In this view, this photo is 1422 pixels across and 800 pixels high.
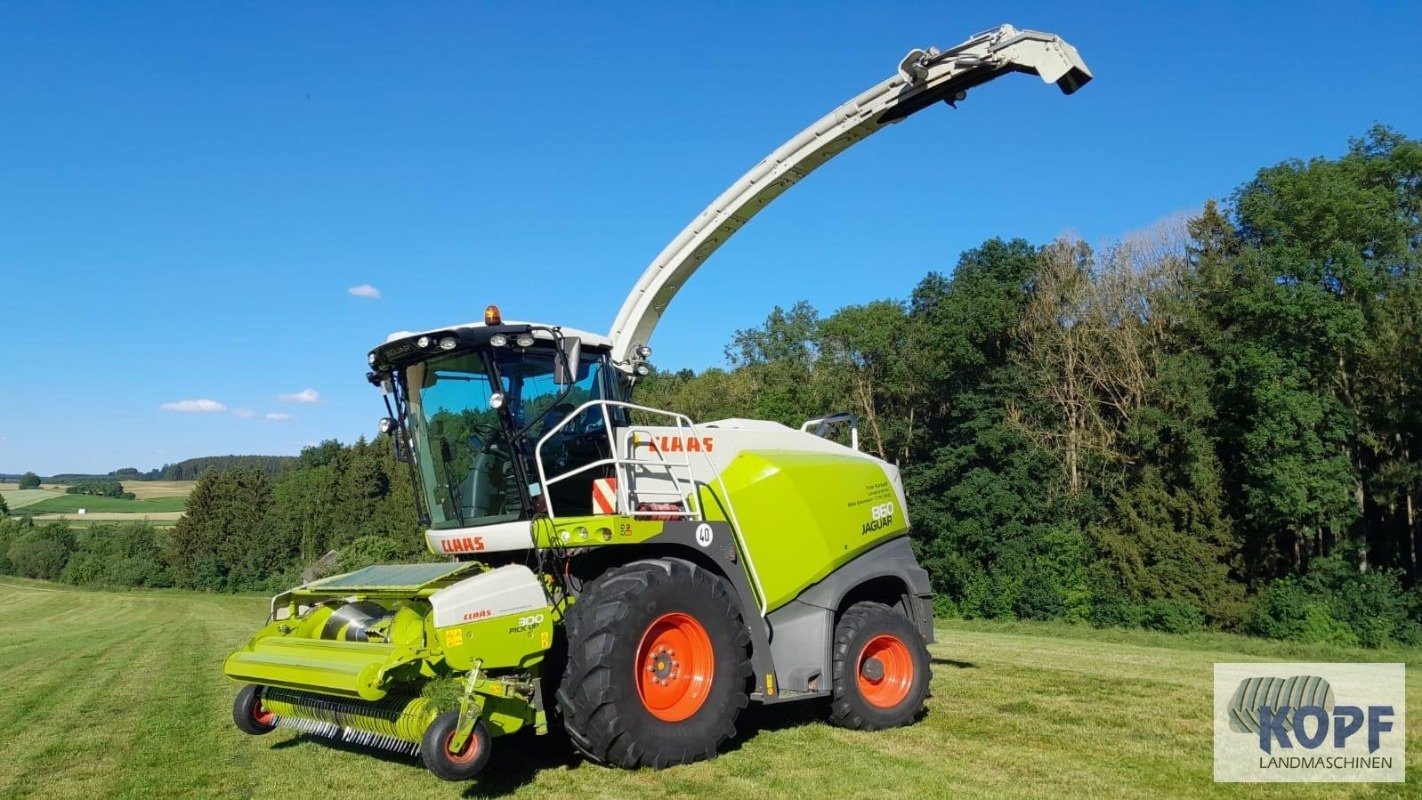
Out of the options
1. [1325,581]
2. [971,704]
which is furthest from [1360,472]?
[971,704]

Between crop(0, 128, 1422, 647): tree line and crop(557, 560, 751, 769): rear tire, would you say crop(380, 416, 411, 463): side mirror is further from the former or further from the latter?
crop(0, 128, 1422, 647): tree line

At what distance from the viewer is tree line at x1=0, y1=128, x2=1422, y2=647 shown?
2973cm

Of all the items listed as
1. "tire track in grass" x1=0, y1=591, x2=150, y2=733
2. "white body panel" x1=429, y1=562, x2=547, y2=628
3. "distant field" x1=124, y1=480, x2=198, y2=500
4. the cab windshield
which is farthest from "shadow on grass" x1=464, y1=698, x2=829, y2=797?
"distant field" x1=124, y1=480, x2=198, y2=500

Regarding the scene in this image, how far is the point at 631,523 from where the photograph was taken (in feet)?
23.5

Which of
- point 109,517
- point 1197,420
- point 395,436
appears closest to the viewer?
point 395,436

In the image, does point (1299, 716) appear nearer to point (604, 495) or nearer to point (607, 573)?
point (607, 573)

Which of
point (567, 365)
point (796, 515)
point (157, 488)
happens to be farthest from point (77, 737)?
point (157, 488)

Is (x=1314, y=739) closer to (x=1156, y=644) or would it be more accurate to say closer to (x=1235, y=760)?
(x=1235, y=760)

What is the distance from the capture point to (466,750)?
6160mm

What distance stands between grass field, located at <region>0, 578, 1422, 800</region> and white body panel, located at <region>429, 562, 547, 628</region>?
1.10 m

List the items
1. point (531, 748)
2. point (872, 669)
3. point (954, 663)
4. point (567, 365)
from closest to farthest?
point (567, 365) < point (531, 748) < point (872, 669) < point (954, 663)

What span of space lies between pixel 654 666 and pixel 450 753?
5.00ft

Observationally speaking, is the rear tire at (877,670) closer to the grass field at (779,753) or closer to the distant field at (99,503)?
the grass field at (779,753)

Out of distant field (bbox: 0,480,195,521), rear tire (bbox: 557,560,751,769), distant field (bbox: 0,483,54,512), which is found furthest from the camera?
distant field (bbox: 0,483,54,512)
